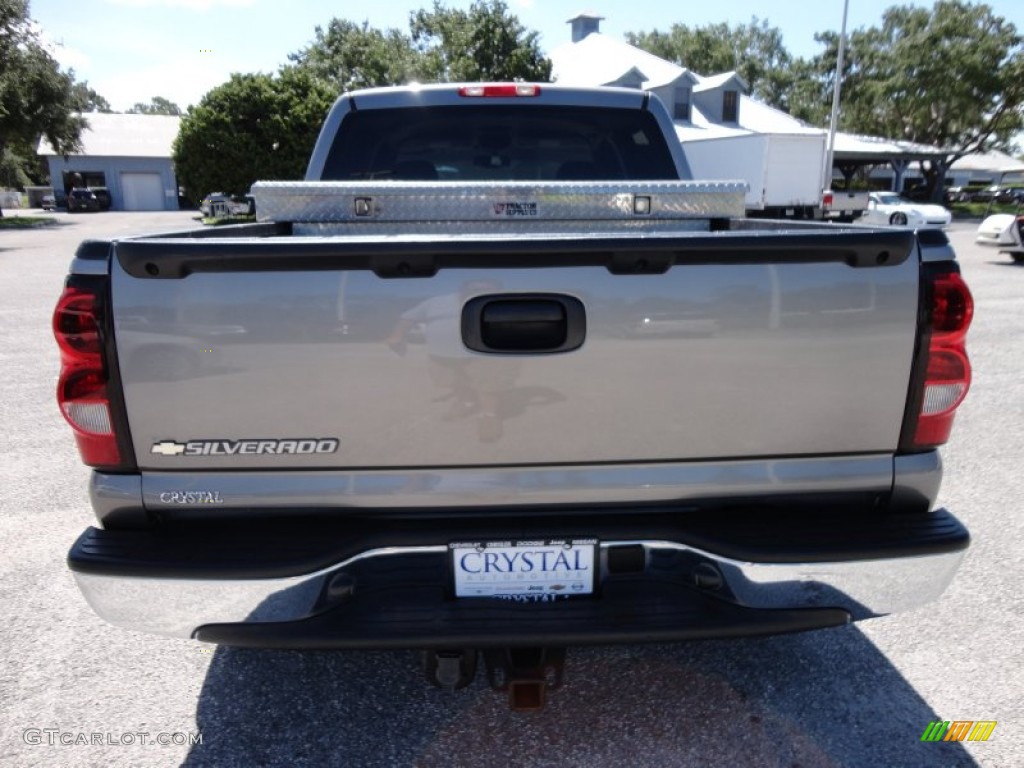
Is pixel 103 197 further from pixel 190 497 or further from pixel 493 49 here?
pixel 190 497

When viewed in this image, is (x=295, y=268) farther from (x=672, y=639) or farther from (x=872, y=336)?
(x=872, y=336)

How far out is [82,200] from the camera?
144 ft

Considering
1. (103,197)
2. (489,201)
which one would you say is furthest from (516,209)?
(103,197)

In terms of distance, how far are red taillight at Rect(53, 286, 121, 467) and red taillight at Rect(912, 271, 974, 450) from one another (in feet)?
6.86

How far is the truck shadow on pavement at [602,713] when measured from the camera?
2.22 m

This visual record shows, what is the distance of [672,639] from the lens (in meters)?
1.86

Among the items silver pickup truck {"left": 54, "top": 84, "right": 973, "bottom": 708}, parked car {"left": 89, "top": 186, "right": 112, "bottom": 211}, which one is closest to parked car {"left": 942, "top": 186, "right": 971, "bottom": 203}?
parked car {"left": 89, "top": 186, "right": 112, "bottom": 211}

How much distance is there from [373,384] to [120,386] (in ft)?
2.05

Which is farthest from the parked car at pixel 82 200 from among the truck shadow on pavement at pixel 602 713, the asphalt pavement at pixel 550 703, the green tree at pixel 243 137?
the truck shadow on pavement at pixel 602 713

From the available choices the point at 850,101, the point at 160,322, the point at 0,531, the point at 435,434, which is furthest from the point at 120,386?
the point at 850,101

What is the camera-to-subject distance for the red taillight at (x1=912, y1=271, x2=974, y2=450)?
185 cm

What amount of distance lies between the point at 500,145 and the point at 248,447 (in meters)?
2.57

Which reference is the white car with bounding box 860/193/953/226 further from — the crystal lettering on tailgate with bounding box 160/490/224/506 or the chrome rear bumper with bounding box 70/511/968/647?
the crystal lettering on tailgate with bounding box 160/490/224/506

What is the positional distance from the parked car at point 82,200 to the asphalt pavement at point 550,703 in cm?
4832
